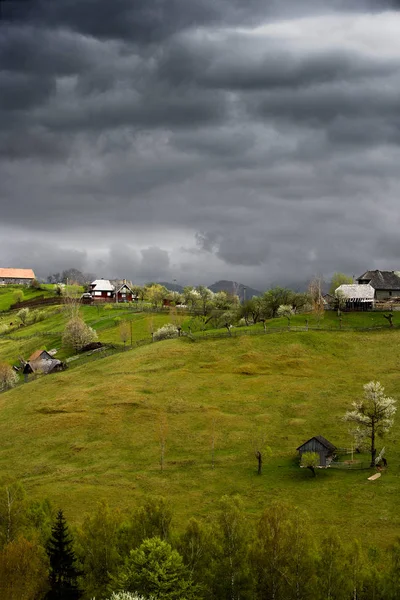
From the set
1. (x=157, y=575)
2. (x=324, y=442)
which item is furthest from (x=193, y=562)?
(x=324, y=442)

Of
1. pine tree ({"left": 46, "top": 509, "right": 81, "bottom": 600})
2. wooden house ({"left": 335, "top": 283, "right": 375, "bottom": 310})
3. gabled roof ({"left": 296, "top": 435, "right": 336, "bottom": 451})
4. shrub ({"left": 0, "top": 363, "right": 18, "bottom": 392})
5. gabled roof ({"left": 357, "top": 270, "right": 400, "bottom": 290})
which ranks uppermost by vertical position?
gabled roof ({"left": 357, "top": 270, "right": 400, "bottom": 290})

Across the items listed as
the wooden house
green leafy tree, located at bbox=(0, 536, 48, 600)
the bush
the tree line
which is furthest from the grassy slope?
the wooden house

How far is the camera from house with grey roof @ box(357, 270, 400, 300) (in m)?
172

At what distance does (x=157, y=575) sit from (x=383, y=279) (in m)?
147

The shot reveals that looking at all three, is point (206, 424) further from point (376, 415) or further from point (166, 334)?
point (166, 334)

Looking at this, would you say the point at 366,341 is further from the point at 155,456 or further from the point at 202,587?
the point at 202,587

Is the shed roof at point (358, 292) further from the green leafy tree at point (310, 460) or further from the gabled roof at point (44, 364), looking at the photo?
the green leafy tree at point (310, 460)

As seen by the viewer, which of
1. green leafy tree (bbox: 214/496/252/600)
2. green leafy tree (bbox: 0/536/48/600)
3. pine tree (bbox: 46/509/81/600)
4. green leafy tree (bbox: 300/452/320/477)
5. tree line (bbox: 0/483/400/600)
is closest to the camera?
tree line (bbox: 0/483/400/600)

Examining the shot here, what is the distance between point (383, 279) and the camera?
17488 cm

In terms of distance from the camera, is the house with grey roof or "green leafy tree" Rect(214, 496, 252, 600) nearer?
"green leafy tree" Rect(214, 496, 252, 600)

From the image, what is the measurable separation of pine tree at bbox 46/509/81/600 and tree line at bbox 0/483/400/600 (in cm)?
8

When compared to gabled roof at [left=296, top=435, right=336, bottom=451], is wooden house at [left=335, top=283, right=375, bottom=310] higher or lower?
higher

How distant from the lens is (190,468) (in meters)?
80.0

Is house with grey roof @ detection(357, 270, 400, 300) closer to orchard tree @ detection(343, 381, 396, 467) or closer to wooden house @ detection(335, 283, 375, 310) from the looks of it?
wooden house @ detection(335, 283, 375, 310)
